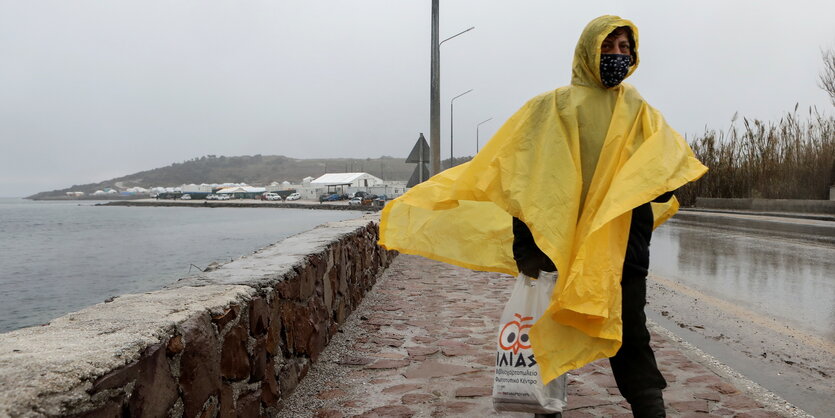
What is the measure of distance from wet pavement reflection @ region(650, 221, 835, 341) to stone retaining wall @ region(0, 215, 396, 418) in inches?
179

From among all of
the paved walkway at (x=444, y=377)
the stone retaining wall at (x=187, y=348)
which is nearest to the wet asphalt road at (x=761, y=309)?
the paved walkway at (x=444, y=377)

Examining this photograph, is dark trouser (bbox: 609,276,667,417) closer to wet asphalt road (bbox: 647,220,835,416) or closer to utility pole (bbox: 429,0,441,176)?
wet asphalt road (bbox: 647,220,835,416)

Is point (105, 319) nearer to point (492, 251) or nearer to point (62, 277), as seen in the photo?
point (492, 251)

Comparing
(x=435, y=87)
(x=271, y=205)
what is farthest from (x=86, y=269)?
(x=271, y=205)

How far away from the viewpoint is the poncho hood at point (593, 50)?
2.54 metres

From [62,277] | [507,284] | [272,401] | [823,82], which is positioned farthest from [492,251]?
[823,82]

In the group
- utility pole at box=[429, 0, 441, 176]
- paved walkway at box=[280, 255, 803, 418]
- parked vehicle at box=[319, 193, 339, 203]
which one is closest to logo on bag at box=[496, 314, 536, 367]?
paved walkway at box=[280, 255, 803, 418]

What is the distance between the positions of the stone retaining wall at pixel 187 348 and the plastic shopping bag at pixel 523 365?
1122 millimetres

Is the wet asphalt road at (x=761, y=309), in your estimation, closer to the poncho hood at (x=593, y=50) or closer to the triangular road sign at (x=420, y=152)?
the poncho hood at (x=593, y=50)

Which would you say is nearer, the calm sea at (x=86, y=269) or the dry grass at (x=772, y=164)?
the calm sea at (x=86, y=269)

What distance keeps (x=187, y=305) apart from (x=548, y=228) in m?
1.43

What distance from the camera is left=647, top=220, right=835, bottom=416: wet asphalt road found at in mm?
4480

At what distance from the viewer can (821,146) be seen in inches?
1136

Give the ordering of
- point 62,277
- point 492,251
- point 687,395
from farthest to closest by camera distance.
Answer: point 62,277
point 687,395
point 492,251
